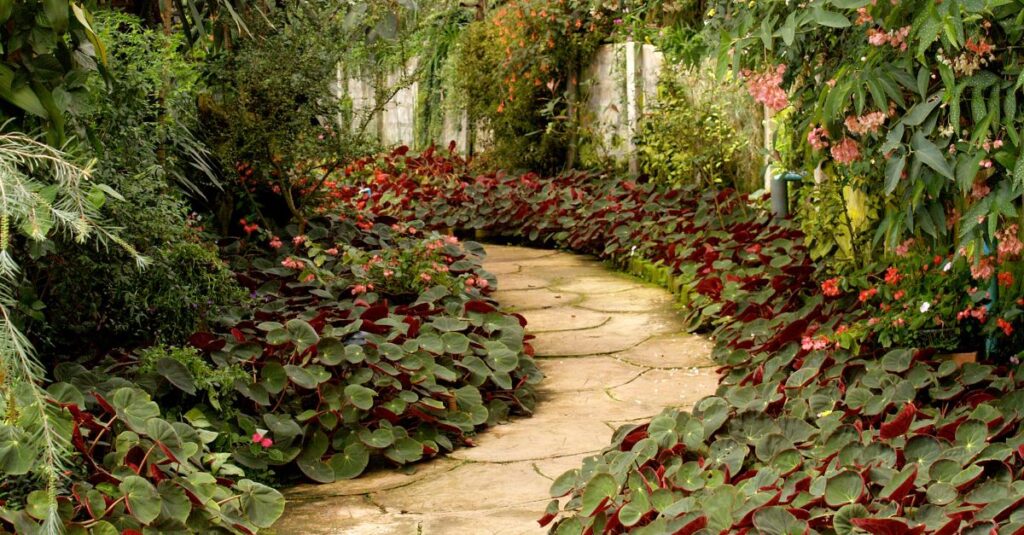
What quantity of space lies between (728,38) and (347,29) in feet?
9.40

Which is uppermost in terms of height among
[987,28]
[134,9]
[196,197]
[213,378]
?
[134,9]

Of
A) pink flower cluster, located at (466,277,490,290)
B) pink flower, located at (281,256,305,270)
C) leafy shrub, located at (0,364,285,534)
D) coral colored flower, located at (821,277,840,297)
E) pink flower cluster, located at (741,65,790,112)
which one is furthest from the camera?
pink flower cluster, located at (466,277,490,290)

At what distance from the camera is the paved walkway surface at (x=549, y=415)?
3678mm

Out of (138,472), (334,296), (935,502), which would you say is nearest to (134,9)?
(334,296)

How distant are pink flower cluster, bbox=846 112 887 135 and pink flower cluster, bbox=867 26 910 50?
22 cm

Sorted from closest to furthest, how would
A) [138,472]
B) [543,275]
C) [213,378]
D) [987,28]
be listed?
[138,472] < [987,28] < [213,378] < [543,275]

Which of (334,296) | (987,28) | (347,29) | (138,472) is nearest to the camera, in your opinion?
(138,472)

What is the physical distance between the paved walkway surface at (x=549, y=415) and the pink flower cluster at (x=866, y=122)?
1474 millimetres

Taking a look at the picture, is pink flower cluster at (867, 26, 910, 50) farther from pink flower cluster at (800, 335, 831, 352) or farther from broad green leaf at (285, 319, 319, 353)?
broad green leaf at (285, 319, 319, 353)

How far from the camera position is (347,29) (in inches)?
239

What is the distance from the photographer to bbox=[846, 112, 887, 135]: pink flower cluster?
145 inches

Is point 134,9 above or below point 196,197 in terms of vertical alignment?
above

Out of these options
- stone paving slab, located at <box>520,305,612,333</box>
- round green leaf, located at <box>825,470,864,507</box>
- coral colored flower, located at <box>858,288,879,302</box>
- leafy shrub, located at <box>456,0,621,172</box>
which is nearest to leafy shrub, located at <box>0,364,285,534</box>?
round green leaf, located at <box>825,470,864,507</box>

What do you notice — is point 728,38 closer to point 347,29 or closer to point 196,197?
point 347,29
